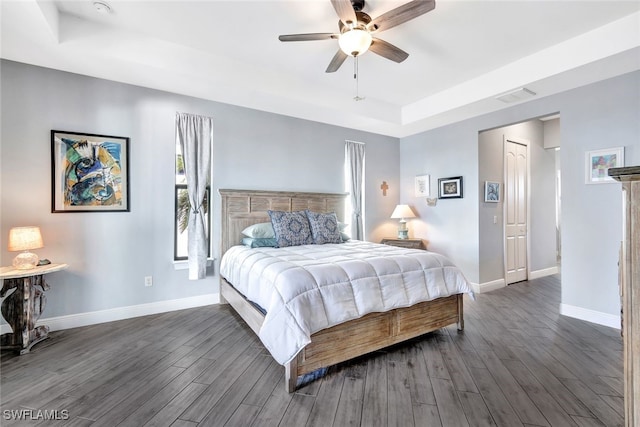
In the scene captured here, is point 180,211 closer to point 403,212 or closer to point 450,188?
point 403,212

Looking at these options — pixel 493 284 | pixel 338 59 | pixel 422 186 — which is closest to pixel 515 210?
pixel 493 284

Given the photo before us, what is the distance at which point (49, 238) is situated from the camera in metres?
2.84

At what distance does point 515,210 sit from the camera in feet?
15.5

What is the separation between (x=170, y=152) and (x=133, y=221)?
0.93m

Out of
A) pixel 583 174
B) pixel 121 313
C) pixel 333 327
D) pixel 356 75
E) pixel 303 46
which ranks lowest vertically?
pixel 121 313

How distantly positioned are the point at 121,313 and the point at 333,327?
2574 millimetres

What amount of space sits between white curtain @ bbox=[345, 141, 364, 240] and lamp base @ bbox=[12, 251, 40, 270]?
12.9 ft

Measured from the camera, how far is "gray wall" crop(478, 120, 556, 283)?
4.27 meters

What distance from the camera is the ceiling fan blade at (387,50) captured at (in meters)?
2.37

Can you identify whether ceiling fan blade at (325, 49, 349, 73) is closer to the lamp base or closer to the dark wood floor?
the dark wood floor

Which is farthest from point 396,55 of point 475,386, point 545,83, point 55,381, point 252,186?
point 55,381

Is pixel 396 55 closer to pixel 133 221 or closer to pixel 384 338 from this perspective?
pixel 384 338

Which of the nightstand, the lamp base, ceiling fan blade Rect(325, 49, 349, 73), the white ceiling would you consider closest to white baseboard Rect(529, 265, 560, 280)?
the nightstand

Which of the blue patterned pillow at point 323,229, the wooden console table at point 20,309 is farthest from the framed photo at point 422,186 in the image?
the wooden console table at point 20,309
